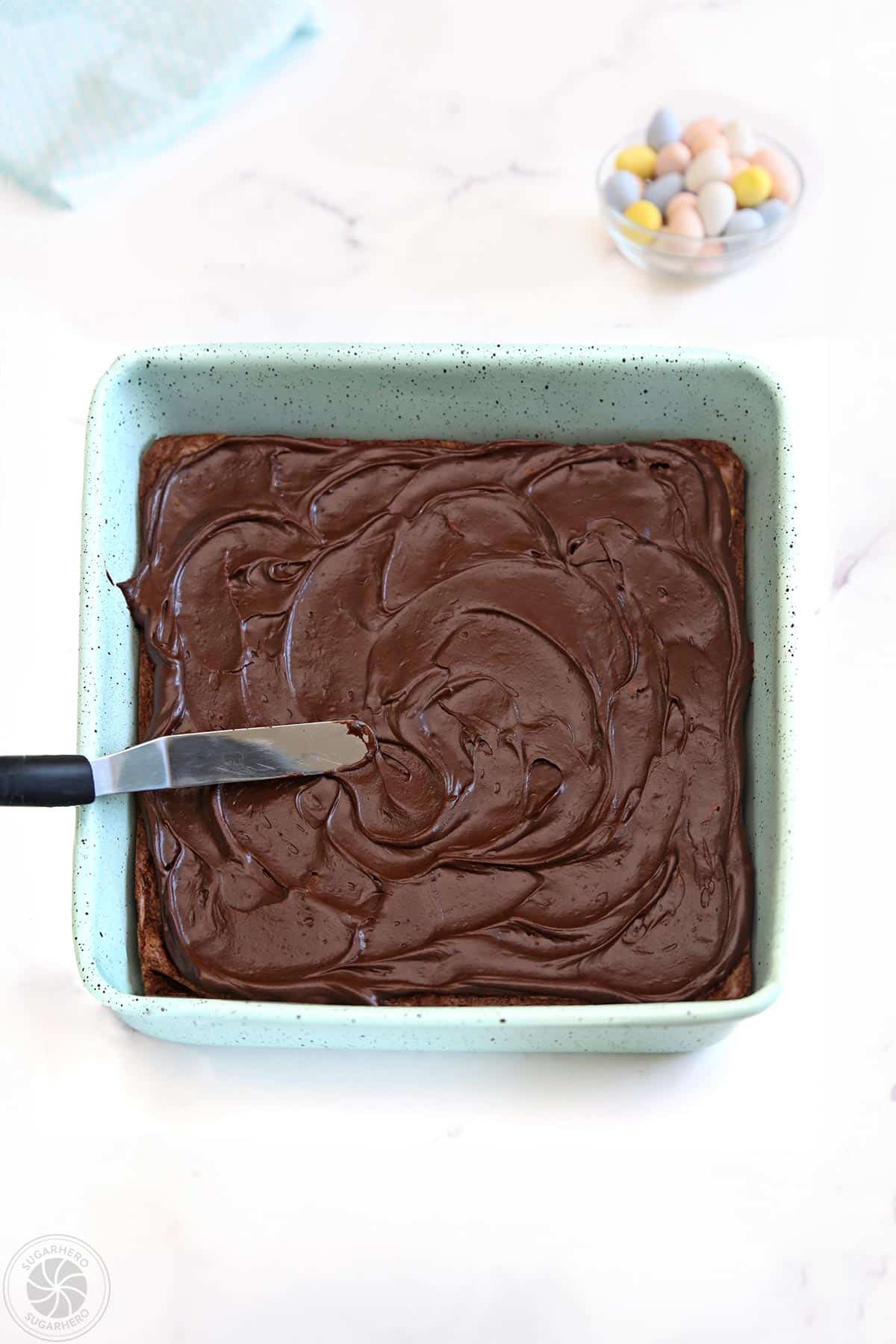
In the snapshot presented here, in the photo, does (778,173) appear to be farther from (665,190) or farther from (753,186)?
(665,190)

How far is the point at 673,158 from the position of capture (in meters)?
2.28

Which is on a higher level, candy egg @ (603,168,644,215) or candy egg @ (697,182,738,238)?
candy egg @ (603,168,644,215)

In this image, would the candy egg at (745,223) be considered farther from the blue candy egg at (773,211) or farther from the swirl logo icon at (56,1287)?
the swirl logo icon at (56,1287)

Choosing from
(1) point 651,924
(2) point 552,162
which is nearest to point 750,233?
(2) point 552,162

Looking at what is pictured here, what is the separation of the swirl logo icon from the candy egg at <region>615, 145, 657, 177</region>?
6.57ft

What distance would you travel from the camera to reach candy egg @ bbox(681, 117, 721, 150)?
7.50ft

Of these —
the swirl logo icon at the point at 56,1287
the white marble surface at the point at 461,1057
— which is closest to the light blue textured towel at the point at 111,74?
the white marble surface at the point at 461,1057

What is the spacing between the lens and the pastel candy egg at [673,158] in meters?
2.28

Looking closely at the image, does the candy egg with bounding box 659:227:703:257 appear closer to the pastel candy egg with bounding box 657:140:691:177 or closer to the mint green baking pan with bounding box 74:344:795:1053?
the pastel candy egg with bounding box 657:140:691:177

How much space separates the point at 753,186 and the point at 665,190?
0.49ft

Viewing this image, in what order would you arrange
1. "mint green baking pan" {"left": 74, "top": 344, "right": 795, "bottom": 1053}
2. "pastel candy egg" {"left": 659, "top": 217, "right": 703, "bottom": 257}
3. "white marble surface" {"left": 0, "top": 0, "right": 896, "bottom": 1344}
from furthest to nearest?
1. "pastel candy egg" {"left": 659, "top": 217, "right": 703, "bottom": 257}
2. "white marble surface" {"left": 0, "top": 0, "right": 896, "bottom": 1344}
3. "mint green baking pan" {"left": 74, "top": 344, "right": 795, "bottom": 1053}

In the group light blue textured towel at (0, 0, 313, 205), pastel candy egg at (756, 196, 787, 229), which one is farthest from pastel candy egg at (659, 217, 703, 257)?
light blue textured towel at (0, 0, 313, 205)

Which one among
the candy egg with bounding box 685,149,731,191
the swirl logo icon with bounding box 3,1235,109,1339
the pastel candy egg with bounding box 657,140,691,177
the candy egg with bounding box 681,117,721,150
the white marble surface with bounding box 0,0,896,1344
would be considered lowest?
the swirl logo icon with bounding box 3,1235,109,1339

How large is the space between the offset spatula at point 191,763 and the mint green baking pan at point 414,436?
53 millimetres
